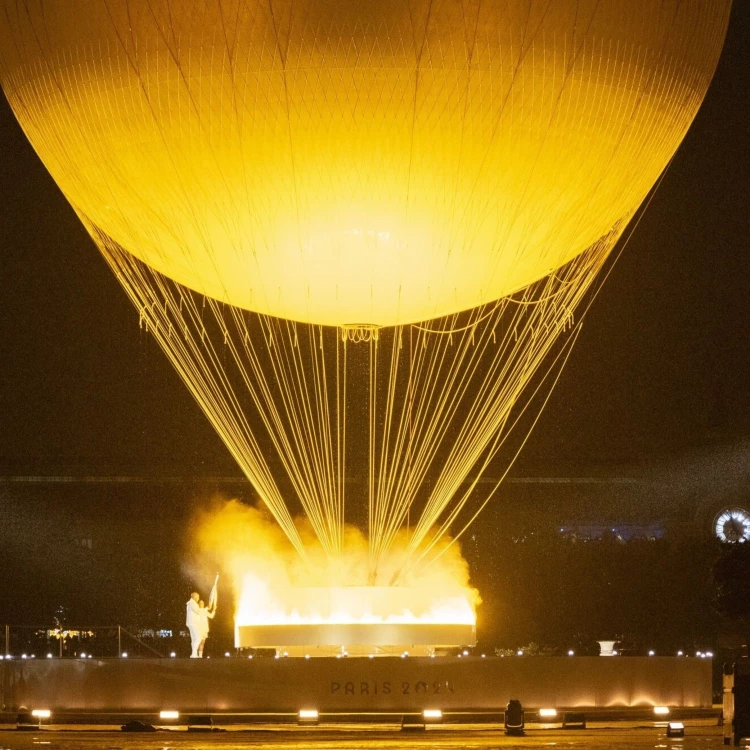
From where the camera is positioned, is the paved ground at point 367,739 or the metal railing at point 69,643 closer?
the paved ground at point 367,739

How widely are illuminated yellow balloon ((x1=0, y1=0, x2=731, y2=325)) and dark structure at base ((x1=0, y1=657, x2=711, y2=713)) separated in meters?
5.24

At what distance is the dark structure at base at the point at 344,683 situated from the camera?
19.8 meters

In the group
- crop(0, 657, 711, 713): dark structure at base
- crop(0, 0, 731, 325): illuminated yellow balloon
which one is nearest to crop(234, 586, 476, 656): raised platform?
crop(0, 657, 711, 713): dark structure at base

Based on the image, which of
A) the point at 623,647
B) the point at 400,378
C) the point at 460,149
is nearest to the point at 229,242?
the point at 460,149

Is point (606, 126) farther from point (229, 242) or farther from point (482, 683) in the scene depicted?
point (482, 683)

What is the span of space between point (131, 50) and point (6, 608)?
32.0 m

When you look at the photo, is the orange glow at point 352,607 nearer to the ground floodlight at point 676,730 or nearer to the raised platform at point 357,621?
the raised platform at point 357,621

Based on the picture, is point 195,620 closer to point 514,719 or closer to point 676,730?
point 514,719

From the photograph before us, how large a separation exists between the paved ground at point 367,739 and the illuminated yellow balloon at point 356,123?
5613 millimetres

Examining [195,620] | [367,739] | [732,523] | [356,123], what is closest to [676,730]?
[367,739]

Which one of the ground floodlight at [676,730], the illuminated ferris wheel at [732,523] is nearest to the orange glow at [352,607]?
the ground floodlight at [676,730]

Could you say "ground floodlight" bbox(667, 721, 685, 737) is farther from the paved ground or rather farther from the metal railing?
the metal railing

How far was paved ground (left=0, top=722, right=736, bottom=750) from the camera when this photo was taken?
51.3 feet

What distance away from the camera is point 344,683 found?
778 inches
